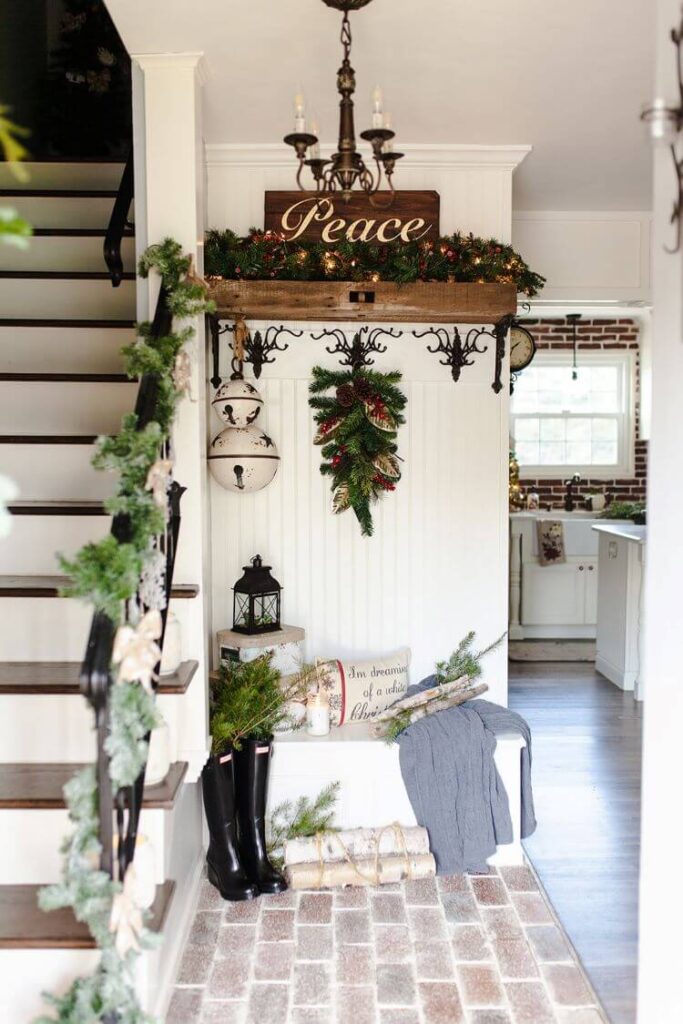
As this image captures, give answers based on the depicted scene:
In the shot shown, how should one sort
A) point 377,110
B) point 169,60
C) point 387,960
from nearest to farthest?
point 377,110
point 387,960
point 169,60

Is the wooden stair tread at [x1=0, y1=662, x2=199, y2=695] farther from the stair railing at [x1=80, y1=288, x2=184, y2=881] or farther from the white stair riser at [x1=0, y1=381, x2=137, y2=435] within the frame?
the white stair riser at [x1=0, y1=381, x2=137, y2=435]

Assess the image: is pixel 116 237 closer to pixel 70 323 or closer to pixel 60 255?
pixel 70 323

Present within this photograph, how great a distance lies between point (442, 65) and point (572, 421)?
17.7 feet

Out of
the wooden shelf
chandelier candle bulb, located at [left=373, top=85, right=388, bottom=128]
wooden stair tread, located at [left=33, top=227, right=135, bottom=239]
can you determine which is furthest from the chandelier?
wooden stair tread, located at [left=33, top=227, right=135, bottom=239]

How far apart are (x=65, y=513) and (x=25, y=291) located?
122 cm

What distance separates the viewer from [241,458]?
3.41m

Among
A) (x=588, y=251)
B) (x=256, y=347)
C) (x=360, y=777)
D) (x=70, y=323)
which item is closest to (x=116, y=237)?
(x=70, y=323)

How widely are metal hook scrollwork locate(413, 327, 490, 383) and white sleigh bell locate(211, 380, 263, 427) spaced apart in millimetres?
775

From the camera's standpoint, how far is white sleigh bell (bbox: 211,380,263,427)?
341 cm

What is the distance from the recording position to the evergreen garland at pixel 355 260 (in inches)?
135

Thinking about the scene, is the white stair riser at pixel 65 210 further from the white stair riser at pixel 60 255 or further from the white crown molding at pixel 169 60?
the white crown molding at pixel 169 60

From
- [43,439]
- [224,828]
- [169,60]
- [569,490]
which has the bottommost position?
[224,828]


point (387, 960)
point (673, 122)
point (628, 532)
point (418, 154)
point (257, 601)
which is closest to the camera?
point (673, 122)

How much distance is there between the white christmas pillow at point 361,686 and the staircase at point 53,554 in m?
0.65
